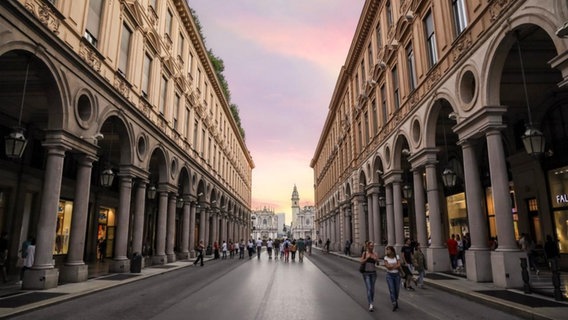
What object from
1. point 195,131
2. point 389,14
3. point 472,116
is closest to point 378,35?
point 389,14

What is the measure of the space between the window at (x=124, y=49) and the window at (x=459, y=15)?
51.6 ft

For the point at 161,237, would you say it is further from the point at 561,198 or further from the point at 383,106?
the point at 561,198

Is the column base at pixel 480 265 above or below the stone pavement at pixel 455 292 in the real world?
above

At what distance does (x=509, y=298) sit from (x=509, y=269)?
83.2 inches

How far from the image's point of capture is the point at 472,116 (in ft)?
43.7

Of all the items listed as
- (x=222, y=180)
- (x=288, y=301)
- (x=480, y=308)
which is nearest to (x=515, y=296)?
(x=480, y=308)

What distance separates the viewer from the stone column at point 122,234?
1775 centimetres

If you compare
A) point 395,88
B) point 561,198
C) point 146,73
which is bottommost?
point 561,198

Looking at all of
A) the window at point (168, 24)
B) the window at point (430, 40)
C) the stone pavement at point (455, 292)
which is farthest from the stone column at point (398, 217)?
the window at point (168, 24)

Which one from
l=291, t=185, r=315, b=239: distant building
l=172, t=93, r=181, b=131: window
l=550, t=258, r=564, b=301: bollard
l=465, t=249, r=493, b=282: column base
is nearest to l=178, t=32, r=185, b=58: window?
l=172, t=93, r=181, b=131: window

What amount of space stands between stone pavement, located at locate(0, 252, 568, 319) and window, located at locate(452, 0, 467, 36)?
9897mm

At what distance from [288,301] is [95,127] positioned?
35.5 feet

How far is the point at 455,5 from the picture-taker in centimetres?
1558

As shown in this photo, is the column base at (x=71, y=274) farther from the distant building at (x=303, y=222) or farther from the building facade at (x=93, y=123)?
the distant building at (x=303, y=222)
